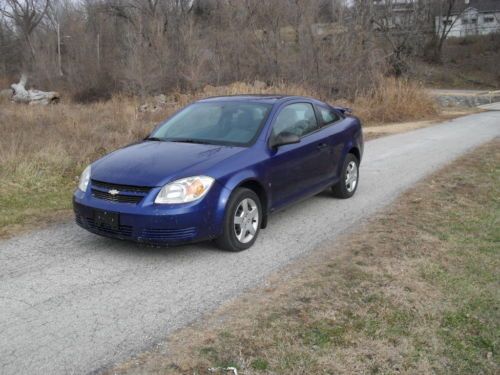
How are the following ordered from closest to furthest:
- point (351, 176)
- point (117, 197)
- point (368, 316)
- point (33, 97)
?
→ point (368, 316)
point (117, 197)
point (351, 176)
point (33, 97)

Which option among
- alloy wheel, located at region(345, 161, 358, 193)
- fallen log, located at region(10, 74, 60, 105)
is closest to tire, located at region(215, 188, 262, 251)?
alloy wheel, located at region(345, 161, 358, 193)

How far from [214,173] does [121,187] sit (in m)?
0.89

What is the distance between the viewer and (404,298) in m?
4.23

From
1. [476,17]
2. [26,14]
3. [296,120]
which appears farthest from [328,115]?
[476,17]

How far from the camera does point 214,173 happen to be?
5094mm

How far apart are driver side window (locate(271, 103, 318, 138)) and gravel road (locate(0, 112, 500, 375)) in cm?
111

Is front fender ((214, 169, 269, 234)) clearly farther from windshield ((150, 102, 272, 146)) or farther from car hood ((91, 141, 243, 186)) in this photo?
windshield ((150, 102, 272, 146))

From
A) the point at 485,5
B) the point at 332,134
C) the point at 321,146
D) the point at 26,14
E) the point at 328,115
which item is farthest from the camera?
the point at 485,5

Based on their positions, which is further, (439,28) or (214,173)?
(439,28)

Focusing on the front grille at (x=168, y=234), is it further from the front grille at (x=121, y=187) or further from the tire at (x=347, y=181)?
the tire at (x=347, y=181)

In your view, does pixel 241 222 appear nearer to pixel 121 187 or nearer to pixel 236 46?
pixel 121 187

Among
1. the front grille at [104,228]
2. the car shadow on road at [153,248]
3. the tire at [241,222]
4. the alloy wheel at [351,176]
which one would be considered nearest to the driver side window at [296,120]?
the tire at [241,222]

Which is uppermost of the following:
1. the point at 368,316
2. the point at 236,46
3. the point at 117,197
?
the point at 236,46

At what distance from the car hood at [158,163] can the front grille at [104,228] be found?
414 millimetres
